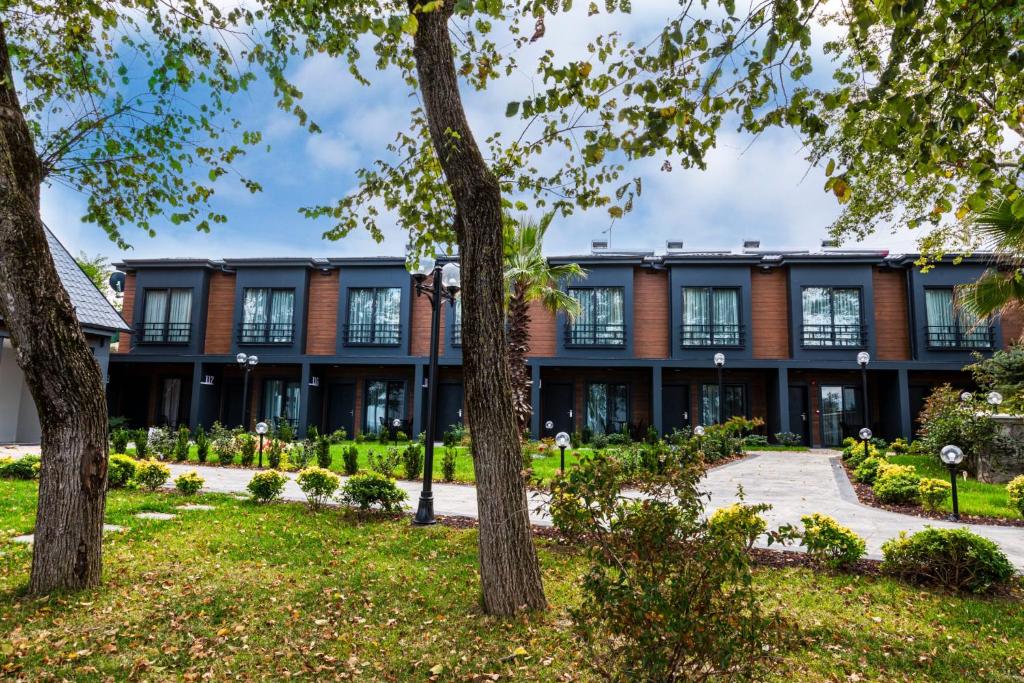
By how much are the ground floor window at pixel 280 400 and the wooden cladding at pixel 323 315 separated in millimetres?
1852

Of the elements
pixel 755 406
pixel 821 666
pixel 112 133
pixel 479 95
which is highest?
pixel 479 95

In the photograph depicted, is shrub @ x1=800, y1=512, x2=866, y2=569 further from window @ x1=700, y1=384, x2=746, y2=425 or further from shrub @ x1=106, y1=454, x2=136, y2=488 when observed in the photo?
window @ x1=700, y1=384, x2=746, y2=425

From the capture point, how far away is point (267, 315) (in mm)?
21969

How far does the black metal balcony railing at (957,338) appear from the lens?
1919 centimetres

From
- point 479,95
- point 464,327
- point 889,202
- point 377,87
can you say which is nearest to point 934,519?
point 889,202

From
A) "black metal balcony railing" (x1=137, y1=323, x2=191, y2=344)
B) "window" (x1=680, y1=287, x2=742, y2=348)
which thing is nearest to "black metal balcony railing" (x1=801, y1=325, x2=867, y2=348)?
"window" (x1=680, y1=287, x2=742, y2=348)

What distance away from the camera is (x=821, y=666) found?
3695 millimetres

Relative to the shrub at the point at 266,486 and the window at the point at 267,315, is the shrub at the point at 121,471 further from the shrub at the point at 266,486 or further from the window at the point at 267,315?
the window at the point at 267,315

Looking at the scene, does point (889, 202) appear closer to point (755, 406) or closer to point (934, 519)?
point (934, 519)

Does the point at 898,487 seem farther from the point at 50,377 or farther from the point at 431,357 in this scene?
the point at 50,377

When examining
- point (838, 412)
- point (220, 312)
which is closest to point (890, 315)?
point (838, 412)

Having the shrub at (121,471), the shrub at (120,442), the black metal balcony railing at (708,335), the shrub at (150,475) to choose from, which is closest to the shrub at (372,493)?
the shrub at (150,475)

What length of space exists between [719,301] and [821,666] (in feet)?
58.9

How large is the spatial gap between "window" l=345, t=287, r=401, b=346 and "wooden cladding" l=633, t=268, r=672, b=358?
8.52m
